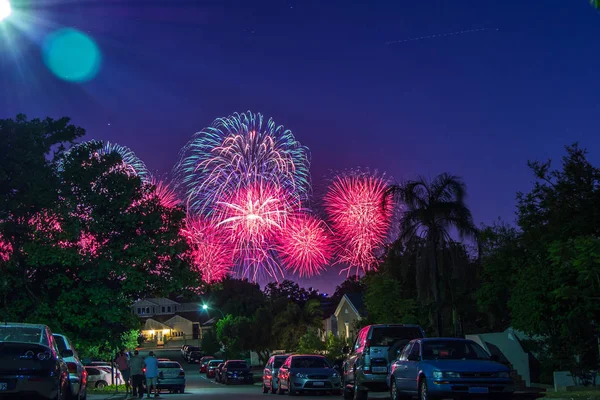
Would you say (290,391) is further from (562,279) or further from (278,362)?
(562,279)

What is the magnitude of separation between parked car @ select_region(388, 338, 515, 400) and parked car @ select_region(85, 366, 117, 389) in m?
27.0

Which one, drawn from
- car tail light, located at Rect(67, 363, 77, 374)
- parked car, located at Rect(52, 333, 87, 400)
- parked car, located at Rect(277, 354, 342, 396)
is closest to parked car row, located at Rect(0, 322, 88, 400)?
parked car, located at Rect(52, 333, 87, 400)

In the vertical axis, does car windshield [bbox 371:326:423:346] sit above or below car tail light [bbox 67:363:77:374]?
above

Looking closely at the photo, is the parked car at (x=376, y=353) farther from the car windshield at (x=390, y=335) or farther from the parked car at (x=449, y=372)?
the parked car at (x=449, y=372)

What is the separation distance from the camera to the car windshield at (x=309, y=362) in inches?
1187

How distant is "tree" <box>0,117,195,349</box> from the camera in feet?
91.2

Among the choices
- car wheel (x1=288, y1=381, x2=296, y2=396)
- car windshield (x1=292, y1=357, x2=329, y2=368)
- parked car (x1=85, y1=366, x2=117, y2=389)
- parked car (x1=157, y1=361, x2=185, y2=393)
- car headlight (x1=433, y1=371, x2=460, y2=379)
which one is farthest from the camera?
parked car (x1=85, y1=366, x2=117, y2=389)

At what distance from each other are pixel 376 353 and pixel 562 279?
6344mm

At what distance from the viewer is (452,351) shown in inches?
734

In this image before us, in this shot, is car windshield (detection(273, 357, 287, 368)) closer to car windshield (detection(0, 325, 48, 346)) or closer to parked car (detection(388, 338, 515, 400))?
parked car (detection(388, 338, 515, 400))

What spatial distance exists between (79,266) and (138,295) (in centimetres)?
245

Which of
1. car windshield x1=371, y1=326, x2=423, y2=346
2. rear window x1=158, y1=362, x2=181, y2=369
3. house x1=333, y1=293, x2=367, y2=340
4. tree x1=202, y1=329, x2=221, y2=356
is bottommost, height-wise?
rear window x1=158, y1=362, x2=181, y2=369

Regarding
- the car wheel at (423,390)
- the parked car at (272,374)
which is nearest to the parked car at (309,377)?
the parked car at (272,374)

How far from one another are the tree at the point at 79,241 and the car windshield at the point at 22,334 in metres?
12.0
